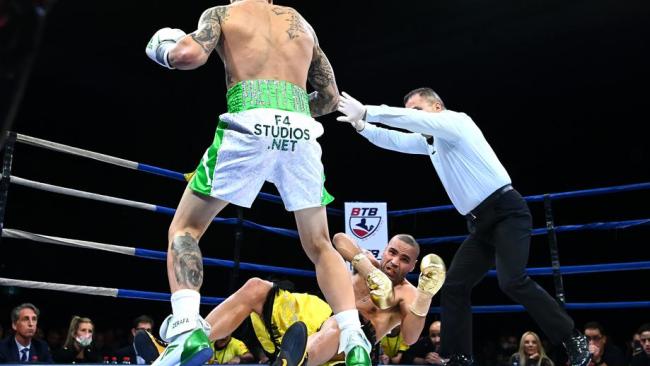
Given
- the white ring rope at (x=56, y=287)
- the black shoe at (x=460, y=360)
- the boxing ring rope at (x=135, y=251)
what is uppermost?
the boxing ring rope at (x=135, y=251)

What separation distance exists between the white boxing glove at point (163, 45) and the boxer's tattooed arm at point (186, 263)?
0.50 metres

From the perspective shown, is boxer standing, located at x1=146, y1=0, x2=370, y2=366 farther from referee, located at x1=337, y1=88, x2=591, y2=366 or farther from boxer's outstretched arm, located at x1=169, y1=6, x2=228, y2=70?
referee, located at x1=337, y1=88, x2=591, y2=366

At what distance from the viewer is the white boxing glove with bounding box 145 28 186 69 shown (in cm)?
194

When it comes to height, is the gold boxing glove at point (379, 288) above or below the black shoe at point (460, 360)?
above

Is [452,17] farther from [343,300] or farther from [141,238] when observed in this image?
[343,300]

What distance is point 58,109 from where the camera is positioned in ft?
27.5

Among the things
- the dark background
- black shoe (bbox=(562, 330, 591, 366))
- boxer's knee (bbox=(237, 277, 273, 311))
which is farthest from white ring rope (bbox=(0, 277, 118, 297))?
the dark background

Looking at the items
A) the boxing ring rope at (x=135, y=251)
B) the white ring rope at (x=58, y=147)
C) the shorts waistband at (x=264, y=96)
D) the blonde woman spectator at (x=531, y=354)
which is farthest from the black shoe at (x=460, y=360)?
the white ring rope at (x=58, y=147)

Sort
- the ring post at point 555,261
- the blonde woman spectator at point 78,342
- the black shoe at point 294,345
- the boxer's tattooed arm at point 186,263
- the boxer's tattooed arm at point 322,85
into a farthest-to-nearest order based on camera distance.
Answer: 1. the blonde woman spectator at point 78,342
2. the ring post at point 555,261
3. the boxer's tattooed arm at point 322,85
4. the black shoe at point 294,345
5. the boxer's tattooed arm at point 186,263


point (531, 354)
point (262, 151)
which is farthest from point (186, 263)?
point (531, 354)

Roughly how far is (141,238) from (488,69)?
4.83 meters

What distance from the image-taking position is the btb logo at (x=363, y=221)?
5234 mm

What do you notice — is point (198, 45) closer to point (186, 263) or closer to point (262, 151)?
point (262, 151)

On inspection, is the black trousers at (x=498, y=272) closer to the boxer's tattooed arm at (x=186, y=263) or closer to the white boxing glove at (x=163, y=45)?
the boxer's tattooed arm at (x=186, y=263)
